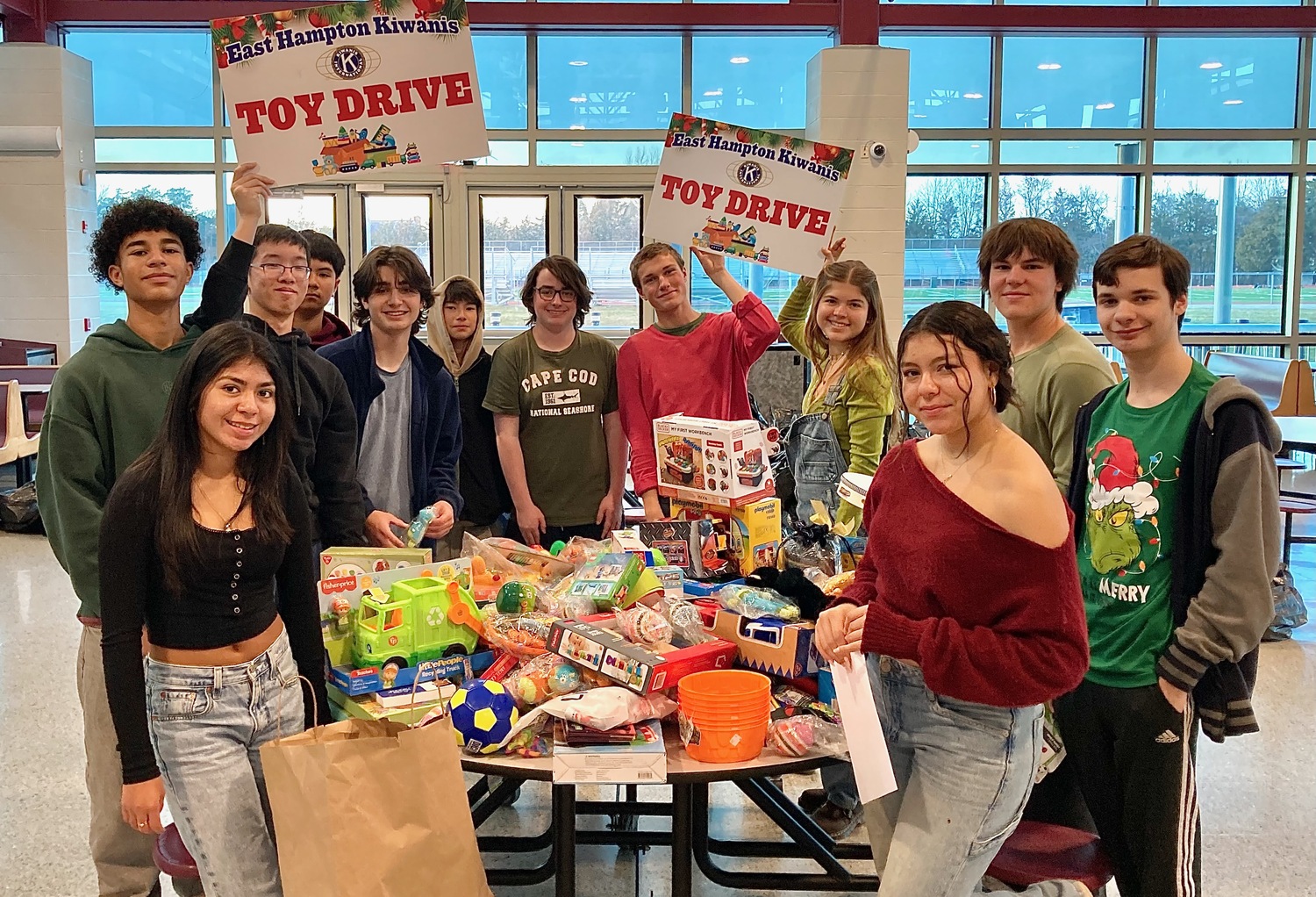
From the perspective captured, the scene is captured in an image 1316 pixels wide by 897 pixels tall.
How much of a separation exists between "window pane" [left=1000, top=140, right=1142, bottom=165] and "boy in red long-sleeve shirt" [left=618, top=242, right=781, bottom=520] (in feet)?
23.5

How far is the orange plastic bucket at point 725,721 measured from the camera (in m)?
1.85

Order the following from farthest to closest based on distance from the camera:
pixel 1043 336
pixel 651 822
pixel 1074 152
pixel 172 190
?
pixel 172 190, pixel 1074 152, pixel 651 822, pixel 1043 336

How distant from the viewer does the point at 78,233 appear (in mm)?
9039

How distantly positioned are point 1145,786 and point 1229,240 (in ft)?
30.1

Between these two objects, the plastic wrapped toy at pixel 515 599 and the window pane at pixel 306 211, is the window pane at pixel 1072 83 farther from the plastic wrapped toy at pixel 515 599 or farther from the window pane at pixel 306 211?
the plastic wrapped toy at pixel 515 599

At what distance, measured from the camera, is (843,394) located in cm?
318

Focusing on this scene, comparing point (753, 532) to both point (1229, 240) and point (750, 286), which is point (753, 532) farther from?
point (1229, 240)

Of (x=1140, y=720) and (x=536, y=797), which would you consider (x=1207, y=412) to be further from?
(x=536, y=797)

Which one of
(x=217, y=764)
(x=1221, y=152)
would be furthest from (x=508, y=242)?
(x=217, y=764)

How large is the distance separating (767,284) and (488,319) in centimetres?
258

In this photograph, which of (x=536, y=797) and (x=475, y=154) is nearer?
(x=475, y=154)

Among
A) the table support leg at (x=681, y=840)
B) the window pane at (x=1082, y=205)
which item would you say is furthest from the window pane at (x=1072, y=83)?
the table support leg at (x=681, y=840)

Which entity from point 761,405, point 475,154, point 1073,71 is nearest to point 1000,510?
point 475,154

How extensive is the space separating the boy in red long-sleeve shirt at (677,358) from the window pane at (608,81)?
659cm
